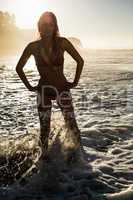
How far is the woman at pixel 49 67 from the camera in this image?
7293 mm

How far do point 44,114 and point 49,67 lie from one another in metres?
0.87

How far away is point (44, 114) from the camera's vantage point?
25.6ft

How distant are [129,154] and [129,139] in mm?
1128

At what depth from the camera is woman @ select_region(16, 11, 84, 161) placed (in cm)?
729

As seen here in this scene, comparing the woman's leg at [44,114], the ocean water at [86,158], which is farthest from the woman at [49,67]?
the ocean water at [86,158]

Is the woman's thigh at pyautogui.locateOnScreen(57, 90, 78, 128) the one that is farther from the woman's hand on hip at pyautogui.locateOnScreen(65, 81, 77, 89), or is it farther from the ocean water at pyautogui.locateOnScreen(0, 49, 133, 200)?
the ocean water at pyautogui.locateOnScreen(0, 49, 133, 200)

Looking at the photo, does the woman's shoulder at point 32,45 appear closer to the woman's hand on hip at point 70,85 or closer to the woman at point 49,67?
the woman at point 49,67

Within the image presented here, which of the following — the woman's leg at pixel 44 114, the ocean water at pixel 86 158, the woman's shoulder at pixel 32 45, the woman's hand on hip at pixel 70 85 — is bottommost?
the ocean water at pixel 86 158

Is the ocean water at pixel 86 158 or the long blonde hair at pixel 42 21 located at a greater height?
the long blonde hair at pixel 42 21

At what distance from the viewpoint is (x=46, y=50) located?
7363 mm

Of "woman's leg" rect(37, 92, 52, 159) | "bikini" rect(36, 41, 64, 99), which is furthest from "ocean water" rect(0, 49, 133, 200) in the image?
"bikini" rect(36, 41, 64, 99)

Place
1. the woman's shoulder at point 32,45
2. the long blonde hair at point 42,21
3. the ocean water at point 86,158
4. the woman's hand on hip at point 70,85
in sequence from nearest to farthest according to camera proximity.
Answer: the ocean water at point 86,158, the long blonde hair at point 42,21, the woman's shoulder at point 32,45, the woman's hand on hip at point 70,85

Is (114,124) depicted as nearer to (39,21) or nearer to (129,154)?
(129,154)

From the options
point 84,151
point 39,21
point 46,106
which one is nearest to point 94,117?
point 84,151
